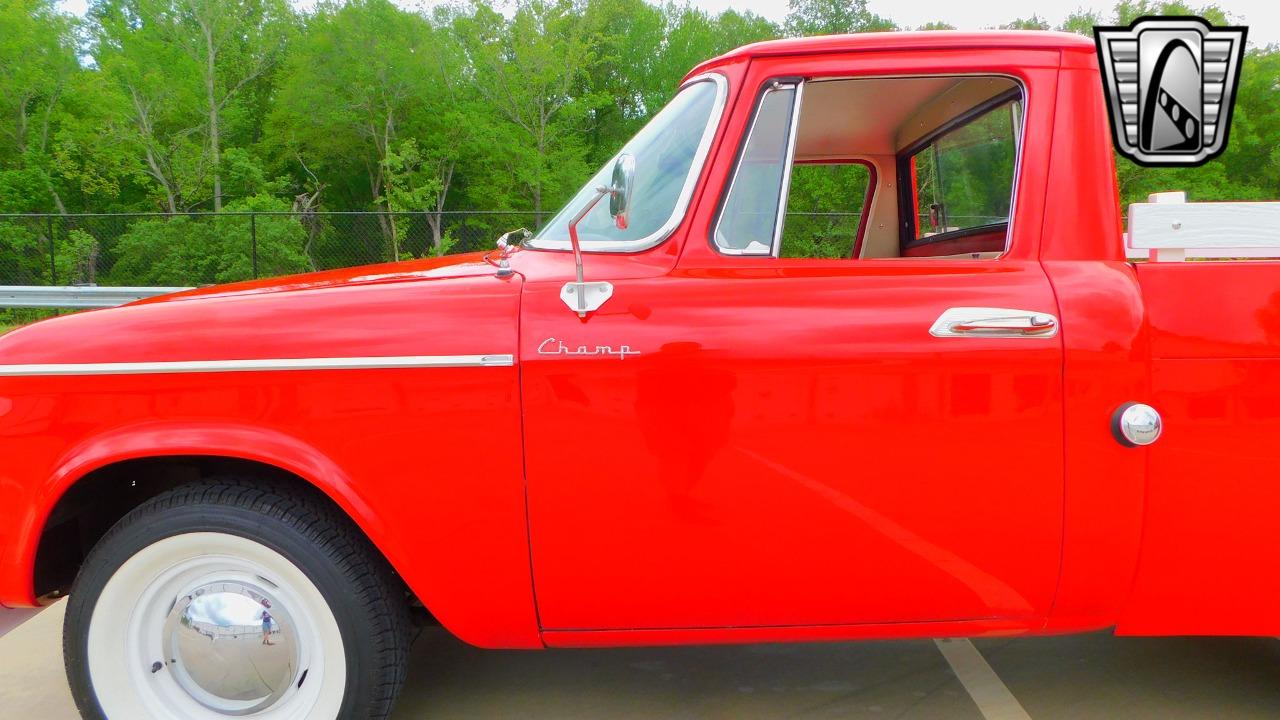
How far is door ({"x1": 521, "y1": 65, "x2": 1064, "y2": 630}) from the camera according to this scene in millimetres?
2160

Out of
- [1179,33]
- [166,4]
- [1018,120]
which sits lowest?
[1018,120]

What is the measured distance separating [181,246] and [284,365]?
824 inches

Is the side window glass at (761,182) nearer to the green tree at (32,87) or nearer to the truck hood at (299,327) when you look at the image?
the truck hood at (299,327)

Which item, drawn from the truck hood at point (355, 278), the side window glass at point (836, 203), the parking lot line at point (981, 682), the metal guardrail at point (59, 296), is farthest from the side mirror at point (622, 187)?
the metal guardrail at point (59, 296)

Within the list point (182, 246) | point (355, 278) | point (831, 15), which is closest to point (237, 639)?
point (355, 278)

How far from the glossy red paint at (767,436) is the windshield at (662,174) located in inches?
6.1

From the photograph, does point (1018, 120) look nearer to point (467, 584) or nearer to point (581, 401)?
point (581, 401)

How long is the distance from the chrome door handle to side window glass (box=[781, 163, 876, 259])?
1.14 metres

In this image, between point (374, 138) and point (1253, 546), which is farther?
point (374, 138)

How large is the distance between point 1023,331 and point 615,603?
1.18m

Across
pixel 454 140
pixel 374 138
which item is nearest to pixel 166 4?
pixel 374 138

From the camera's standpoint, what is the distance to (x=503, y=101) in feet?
117

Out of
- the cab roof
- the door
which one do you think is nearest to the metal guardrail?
the door

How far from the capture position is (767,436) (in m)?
2.17
